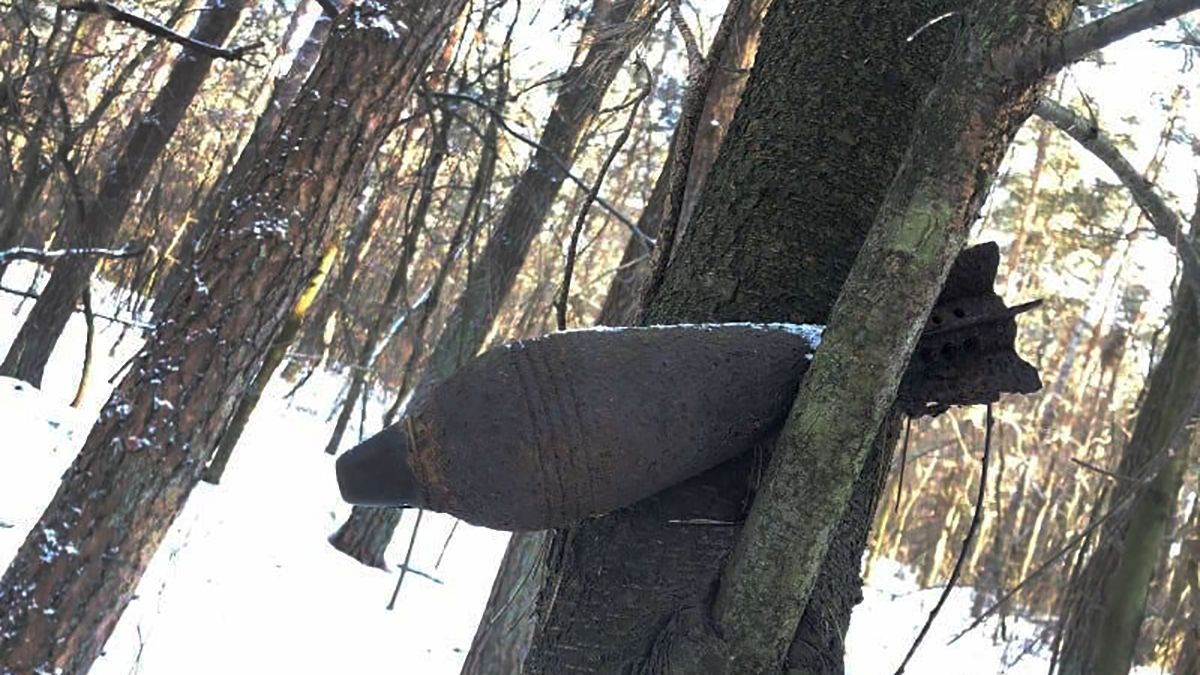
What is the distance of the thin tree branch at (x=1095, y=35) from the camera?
3.17 feet

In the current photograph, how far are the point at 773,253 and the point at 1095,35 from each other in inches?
18.8

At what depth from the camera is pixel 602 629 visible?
3.95 feet

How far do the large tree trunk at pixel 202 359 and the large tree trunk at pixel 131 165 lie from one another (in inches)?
240

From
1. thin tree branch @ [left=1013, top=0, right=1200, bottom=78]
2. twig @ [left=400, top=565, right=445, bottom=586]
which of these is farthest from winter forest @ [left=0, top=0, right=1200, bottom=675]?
twig @ [left=400, top=565, right=445, bottom=586]

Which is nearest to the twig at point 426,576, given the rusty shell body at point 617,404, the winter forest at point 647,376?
the winter forest at point 647,376

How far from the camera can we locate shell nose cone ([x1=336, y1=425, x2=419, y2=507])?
1206mm

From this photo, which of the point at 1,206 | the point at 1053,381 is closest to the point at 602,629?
the point at 1,206

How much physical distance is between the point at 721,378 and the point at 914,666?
11069mm

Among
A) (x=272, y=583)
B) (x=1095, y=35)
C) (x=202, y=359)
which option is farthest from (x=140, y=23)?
(x=272, y=583)

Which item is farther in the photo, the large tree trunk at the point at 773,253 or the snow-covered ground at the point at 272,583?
the snow-covered ground at the point at 272,583

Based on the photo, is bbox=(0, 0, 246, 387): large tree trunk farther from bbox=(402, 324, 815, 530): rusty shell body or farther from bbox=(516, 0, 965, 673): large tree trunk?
bbox=(402, 324, 815, 530): rusty shell body

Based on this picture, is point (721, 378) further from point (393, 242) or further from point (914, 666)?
point (393, 242)

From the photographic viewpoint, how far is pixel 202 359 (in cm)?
336

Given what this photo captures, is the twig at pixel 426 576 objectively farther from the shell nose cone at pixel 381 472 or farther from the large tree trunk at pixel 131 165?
the shell nose cone at pixel 381 472
